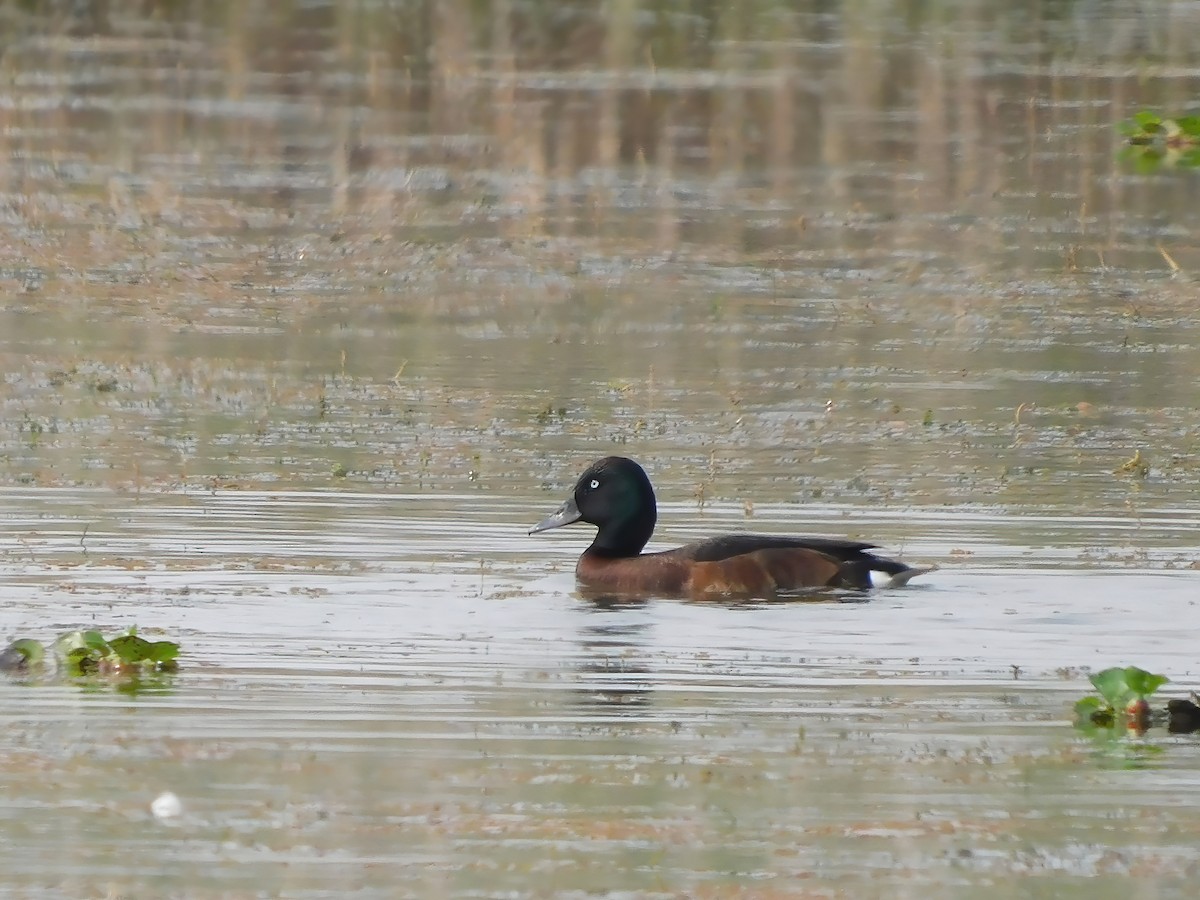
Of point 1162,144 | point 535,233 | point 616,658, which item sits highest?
point 1162,144

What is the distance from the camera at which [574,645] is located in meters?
10.3

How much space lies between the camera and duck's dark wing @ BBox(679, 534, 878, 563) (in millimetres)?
11391

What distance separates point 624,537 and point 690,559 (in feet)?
2.26

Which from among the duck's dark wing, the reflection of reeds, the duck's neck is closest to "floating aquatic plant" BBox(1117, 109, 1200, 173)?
the reflection of reeds

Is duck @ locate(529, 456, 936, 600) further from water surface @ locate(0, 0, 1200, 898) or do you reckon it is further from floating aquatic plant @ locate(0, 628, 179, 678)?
floating aquatic plant @ locate(0, 628, 179, 678)

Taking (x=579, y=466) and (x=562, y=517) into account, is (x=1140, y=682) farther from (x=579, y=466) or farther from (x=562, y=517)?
(x=579, y=466)

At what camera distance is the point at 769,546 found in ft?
37.5

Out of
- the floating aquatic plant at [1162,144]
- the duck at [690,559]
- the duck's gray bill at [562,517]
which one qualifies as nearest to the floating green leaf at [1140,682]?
the duck at [690,559]

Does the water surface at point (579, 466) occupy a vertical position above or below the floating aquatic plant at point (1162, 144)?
below

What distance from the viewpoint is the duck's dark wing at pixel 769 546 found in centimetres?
1139

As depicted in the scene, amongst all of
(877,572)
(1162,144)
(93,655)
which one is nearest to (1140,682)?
(877,572)

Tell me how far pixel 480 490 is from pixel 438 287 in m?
6.05

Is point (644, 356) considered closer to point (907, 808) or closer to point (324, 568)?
point (324, 568)

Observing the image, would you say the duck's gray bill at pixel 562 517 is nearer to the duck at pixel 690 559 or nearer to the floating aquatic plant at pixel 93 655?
the duck at pixel 690 559
